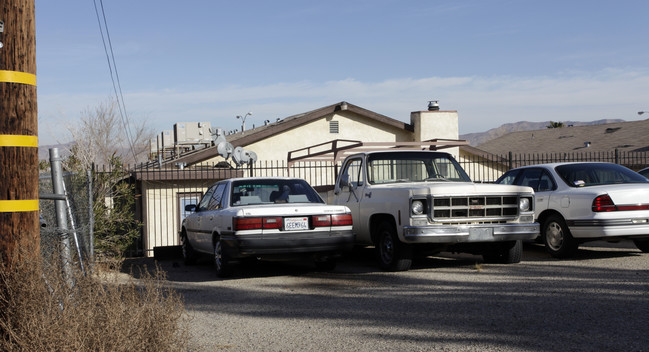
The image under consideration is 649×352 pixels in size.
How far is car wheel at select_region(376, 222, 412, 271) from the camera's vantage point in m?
10.3

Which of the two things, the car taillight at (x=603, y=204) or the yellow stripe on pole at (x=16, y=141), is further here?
the car taillight at (x=603, y=204)

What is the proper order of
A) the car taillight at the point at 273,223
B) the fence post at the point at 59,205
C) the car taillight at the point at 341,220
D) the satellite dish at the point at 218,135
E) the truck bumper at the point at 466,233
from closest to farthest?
the fence post at the point at 59,205, the truck bumper at the point at 466,233, the car taillight at the point at 273,223, the car taillight at the point at 341,220, the satellite dish at the point at 218,135

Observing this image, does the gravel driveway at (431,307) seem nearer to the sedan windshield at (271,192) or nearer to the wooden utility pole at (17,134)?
the sedan windshield at (271,192)

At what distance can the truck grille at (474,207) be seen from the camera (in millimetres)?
9970

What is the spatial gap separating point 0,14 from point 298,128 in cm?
2164

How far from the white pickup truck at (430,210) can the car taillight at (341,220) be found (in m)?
0.62

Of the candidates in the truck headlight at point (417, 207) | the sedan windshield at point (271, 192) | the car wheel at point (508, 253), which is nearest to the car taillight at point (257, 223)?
the sedan windshield at point (271, 192)

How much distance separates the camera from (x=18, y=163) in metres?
5.18

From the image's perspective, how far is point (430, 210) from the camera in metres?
9.88

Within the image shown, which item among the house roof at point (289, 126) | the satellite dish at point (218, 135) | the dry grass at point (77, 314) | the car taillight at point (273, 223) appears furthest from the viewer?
the house roof at point (289, 126)

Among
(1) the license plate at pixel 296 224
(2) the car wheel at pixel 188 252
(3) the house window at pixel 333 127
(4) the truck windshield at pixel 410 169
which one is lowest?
(2) the car wheel at pixel 188 252

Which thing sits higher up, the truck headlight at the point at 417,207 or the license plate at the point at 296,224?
the truck headlight at the point at 417,207

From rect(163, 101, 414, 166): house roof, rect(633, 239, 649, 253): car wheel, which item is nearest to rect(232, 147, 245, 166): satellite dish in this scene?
rect(163, 101, 414, 166): house roof

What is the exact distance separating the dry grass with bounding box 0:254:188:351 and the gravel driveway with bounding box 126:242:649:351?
110 centimetres
